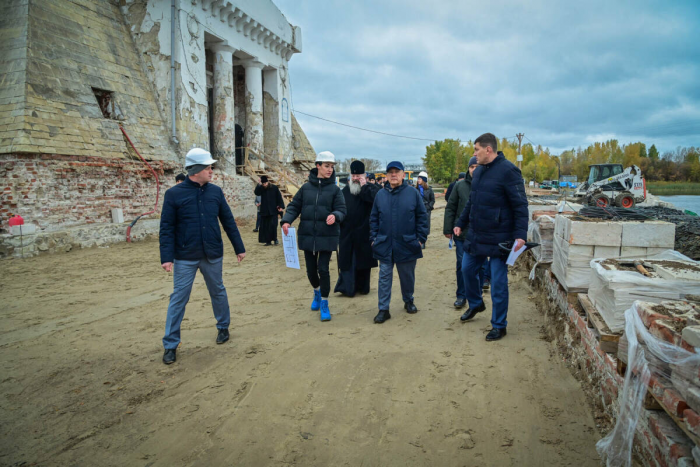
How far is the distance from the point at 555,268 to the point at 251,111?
57.0 feet

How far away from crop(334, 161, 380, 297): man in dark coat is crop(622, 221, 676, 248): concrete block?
321 centimetres

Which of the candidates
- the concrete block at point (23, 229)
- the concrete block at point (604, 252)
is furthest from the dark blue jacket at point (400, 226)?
the concrete block at point (23, 229)

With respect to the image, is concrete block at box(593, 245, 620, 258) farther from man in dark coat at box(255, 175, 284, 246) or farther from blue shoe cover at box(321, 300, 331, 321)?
man in dark coat at box(255, 175, 284, 246)

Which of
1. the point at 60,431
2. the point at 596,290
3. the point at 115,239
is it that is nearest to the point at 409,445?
the point at 596,290

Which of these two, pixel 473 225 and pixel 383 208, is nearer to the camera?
pixel 473 225

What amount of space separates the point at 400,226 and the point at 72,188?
382 inches

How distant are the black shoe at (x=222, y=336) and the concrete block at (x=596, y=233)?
12.0 feet

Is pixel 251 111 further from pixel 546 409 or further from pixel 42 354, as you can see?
pixel 546 409

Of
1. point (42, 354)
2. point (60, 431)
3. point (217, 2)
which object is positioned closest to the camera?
point (60, 431)

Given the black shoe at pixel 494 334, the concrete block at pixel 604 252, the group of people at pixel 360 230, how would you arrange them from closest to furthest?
the concrete block at pixel 604 252, the group of people at pixel 360 230, the black shoe at pixel 494 334

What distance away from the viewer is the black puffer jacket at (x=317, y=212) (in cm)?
491

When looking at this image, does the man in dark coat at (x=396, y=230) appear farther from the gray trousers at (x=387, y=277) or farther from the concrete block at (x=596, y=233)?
the concrete block at (x=596, y=233)

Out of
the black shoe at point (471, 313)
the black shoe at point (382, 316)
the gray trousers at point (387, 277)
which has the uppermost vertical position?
the gray trousers at point (387, 277)

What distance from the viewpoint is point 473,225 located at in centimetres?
437
